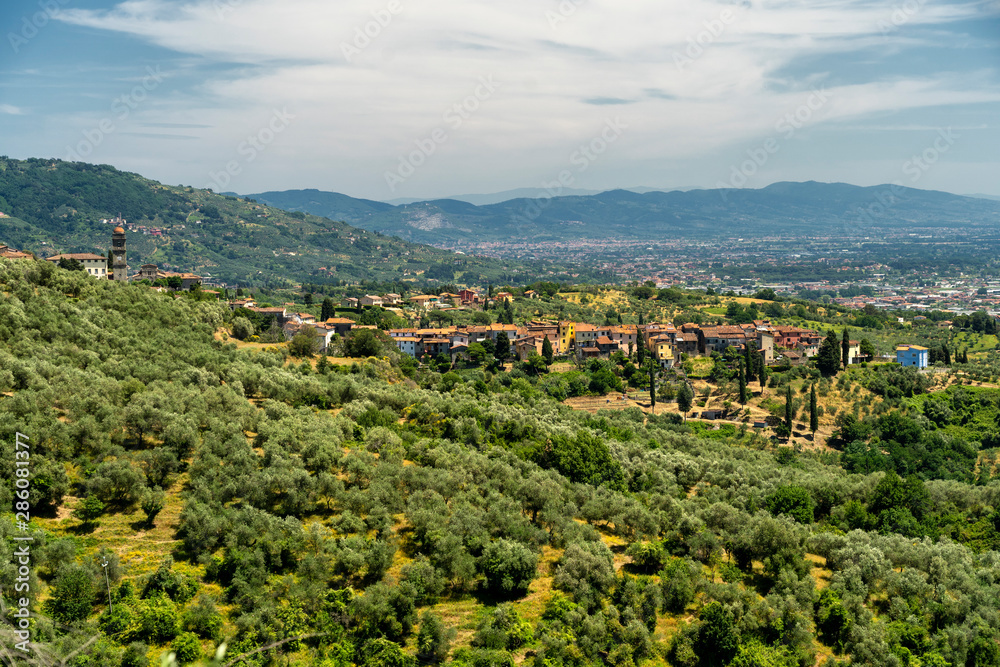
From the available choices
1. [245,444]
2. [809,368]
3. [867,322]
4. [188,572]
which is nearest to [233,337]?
[245,444]

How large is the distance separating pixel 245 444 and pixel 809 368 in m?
50.7

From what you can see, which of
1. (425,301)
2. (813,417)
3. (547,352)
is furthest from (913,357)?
(425,301)

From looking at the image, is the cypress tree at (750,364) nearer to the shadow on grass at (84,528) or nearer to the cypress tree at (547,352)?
the cypress tree at (547,352)

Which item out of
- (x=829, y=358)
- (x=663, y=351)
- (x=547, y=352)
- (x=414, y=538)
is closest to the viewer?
(x=414, y=538)

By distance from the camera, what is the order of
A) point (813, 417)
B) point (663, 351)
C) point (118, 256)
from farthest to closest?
1. point (663, 351)
2. point (118, 256)
3. point (813, 417)

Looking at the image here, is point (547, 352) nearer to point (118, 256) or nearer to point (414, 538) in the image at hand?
point (118, 256)

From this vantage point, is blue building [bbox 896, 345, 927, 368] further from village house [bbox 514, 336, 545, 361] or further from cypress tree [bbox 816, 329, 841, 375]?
village house [bbox 514, 336, 545, 361]

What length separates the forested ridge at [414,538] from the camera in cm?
1725

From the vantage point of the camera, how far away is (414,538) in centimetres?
2178

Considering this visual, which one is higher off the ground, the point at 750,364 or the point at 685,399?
the point at 750,364

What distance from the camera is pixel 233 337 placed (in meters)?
46.2

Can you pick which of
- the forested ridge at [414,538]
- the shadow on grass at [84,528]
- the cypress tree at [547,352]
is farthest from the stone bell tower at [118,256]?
the shadow on grass at [84,528]

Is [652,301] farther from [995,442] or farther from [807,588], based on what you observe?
[807,588]

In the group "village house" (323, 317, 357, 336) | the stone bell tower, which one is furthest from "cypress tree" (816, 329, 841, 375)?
the stone bell tower
